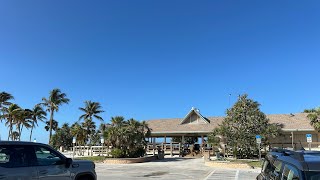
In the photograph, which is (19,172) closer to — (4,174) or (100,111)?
(4,174)

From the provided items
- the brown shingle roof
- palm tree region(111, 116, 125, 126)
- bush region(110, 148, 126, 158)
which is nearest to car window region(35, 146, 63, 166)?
bush region(110, 148, 126, 158)

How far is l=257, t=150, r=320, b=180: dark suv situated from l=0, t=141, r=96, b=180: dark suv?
4.68 meters

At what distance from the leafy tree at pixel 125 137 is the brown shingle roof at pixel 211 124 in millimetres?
10022

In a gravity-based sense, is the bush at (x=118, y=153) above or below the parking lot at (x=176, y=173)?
above

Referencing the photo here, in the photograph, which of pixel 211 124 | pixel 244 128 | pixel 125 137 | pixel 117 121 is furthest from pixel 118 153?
pixel 211 124

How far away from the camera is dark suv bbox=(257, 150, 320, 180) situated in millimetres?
4270

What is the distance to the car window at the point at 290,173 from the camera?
14.7ft

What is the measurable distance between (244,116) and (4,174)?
2914cm

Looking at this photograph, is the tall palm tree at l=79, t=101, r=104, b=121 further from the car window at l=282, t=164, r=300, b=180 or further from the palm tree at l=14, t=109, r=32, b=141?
the car window at l=282, t=164, r=300, b=180

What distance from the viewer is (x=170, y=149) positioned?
43281mm

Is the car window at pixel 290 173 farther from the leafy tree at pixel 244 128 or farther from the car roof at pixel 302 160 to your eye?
the leafy tree at pixel 244 128

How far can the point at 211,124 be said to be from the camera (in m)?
43.9

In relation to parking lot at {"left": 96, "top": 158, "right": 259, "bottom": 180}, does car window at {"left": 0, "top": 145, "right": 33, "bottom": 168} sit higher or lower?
higher

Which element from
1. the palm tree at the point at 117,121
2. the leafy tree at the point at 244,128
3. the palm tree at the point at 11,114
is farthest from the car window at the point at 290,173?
the palm tree at the point at 11,114
